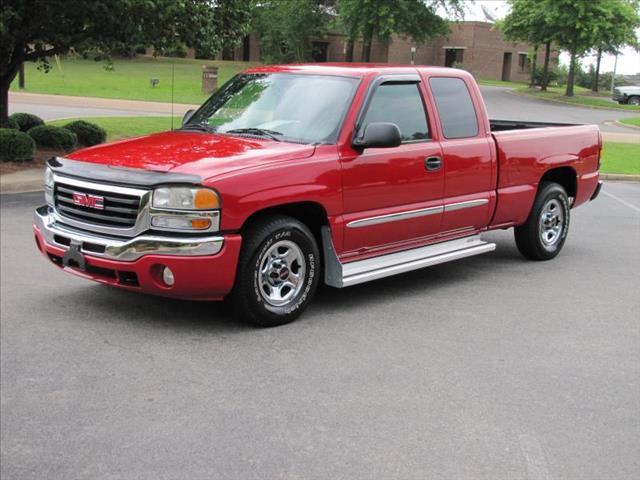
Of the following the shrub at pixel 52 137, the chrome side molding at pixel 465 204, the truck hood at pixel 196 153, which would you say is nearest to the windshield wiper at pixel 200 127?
the truck hood at pixel 196 153

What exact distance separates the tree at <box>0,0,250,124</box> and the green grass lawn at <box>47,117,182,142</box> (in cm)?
265

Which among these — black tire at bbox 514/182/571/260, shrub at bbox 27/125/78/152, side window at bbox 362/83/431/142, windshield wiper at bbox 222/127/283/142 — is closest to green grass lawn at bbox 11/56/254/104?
shrub at bbox 27/125/78/152

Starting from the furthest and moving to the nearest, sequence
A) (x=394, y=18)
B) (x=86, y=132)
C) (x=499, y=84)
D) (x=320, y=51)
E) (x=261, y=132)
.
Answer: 1. (x=320, y=51)
2. (x=499, y=84)
3. (x=394, y=18)
4. (x=86, y=132)
5. (x=261, y=132)

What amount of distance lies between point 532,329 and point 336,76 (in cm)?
262

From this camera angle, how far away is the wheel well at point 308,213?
6.41 metres

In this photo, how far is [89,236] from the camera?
20.2 feet

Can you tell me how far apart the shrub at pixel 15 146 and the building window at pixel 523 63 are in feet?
241

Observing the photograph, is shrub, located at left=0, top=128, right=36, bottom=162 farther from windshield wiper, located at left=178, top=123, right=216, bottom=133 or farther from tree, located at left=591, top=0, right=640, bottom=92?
tree, located at left=591, top=0, right=640, bottom=92

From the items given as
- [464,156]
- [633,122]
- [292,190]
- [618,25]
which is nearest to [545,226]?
[464,156]

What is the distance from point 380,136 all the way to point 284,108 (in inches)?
37.6

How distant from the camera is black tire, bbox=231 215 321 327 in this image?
606cm

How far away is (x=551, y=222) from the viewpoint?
909cm

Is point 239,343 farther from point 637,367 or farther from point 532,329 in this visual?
point 637,367

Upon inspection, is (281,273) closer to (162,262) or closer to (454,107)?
(162,262)
